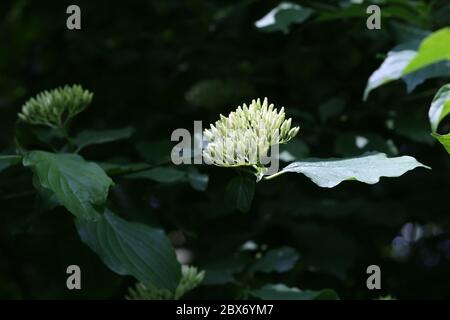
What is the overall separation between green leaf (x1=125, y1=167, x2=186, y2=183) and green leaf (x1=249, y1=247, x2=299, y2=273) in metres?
0.32

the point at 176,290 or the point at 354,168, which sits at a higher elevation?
the point at 354,168

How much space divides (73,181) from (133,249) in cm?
22

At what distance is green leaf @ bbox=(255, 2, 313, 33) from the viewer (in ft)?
5.13

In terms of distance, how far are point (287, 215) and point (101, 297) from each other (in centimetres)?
68

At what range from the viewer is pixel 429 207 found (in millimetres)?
2088

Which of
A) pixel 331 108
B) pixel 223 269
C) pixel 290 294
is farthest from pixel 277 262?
pixel 331 108

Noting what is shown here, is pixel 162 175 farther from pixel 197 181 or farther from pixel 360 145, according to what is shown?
pixel 360 145

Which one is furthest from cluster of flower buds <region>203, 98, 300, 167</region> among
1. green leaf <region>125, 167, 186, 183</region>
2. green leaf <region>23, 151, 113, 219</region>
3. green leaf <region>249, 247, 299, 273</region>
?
green leaf <region>249, 247, 299, 273</region>

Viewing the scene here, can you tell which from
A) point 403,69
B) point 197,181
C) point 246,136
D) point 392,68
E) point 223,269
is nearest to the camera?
point 246,136

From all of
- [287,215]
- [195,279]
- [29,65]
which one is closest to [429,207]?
[287,215]

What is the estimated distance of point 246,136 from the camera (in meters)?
1.00

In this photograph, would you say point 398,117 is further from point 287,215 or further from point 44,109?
point 44,109

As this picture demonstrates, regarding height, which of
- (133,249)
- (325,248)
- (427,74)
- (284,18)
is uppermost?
(284,18)

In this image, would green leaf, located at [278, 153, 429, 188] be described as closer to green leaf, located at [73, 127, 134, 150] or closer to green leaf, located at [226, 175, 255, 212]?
green leaf, located at [226, 175, 255, 212]
